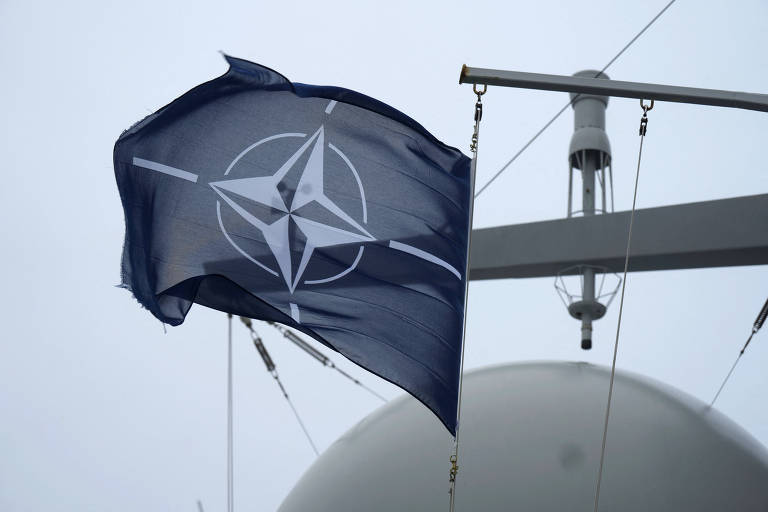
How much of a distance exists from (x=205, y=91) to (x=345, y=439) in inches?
159

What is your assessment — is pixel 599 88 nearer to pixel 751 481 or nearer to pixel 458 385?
pixel 458 385

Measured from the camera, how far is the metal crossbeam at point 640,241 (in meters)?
11.0

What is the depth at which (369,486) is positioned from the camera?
834 centimetres

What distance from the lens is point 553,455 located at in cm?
791

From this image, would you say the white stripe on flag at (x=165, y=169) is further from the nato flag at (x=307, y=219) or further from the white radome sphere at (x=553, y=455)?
the white radome sphere at (x=553, y=455)

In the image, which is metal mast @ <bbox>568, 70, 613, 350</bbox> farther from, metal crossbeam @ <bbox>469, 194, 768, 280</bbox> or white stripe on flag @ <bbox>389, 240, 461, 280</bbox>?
white stripe on flag @ <bbox>389, 240, 461, 280</bbox>

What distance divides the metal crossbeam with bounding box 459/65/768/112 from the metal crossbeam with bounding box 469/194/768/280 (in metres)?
4.38

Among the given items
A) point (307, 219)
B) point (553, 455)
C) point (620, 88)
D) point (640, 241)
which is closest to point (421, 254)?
point (307, 219)

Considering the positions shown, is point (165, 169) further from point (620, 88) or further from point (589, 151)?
point (589, 151)

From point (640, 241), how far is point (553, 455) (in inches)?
165

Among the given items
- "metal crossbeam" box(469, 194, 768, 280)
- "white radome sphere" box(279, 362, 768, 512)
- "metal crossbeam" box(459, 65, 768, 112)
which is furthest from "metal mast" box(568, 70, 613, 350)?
"metal crossbeam" box(459, 65, 768, 112)

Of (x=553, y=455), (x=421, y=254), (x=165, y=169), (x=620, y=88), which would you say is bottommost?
(x=553, y=455)

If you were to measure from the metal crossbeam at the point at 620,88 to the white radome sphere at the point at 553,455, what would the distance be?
2702 millimetres

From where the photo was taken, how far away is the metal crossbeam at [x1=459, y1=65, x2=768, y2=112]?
260 inches
